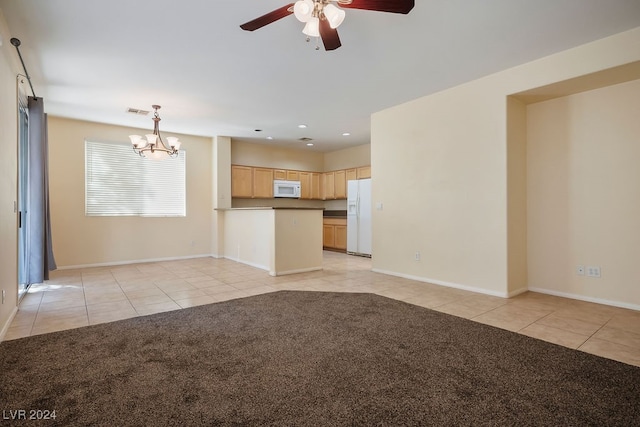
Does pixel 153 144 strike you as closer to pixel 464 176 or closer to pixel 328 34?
pixel 328 34

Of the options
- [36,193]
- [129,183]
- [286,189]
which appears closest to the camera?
[36,193]

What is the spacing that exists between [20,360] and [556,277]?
533cm

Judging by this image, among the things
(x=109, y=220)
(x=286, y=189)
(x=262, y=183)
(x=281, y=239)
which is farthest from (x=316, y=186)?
(x=109, y=220)

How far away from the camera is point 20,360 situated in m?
2.21

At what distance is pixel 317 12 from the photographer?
2.11m

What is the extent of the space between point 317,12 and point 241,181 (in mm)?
5782

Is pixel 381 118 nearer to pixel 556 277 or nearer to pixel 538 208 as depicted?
pixel 538 208

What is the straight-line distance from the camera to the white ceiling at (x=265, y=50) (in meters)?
2.61

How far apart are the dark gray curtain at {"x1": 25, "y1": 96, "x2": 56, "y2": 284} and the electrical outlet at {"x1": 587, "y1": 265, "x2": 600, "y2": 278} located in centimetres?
692

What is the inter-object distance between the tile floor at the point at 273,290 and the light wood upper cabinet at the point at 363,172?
2.64 m

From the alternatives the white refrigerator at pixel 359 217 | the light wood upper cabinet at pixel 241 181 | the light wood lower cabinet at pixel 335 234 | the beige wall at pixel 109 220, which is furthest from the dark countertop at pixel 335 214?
the beige wall at pixel 109 220

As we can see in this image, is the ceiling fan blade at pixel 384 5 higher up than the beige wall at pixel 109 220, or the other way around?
the ceiling fan blade at pixel 384 5

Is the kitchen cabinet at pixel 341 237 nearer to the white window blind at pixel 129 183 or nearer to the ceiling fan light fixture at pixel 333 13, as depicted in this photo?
the white window blind at pixel 129 183

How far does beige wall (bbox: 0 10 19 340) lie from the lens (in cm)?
273
